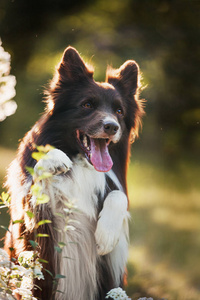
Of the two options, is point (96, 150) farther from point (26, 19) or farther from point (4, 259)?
point (26, 19)

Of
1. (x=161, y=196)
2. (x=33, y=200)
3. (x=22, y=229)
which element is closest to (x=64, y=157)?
(x=33, y=200)

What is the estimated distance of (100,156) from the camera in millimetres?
3258

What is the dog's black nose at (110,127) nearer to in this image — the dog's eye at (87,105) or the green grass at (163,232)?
the dog's eye at (87,105)

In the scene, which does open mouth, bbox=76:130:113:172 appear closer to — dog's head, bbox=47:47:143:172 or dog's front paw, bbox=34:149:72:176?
dog's head, bbox=47:47:143:172

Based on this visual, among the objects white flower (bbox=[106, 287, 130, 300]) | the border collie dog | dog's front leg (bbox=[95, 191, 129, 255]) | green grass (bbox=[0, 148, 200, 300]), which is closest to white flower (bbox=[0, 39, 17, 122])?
the border collie dog

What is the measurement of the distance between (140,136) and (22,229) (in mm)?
1148

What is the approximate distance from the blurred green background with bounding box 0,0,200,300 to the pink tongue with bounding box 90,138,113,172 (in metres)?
0.36

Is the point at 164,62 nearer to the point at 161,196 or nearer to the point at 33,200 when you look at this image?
the point at 161,196

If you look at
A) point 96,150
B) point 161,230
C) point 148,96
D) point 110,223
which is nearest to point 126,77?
point 148,96

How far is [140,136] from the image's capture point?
363cm

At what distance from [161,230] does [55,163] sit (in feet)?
3.70


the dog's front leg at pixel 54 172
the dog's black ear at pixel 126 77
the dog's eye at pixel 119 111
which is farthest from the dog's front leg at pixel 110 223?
the dog's black ear at pixel 126 77

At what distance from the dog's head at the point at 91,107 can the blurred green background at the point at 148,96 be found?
0.16m

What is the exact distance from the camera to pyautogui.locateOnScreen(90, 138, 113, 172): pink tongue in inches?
127
